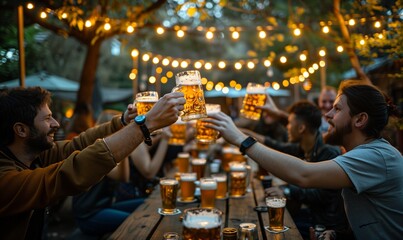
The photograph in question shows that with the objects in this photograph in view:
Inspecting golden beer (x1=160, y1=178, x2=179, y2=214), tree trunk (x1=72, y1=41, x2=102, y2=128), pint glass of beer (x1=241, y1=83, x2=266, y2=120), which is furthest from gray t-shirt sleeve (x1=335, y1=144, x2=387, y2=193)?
tree trunk (x1=72, y1=41, x2=102, y2=128)

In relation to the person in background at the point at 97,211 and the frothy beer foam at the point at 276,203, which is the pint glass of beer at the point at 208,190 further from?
the person in background at the point at 97,211

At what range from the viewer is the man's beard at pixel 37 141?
2035 millimetres

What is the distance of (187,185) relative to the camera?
2.77m

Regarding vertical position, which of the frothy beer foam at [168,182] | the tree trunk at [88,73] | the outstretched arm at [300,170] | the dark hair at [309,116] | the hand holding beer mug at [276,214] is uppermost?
the tree trunk at [88,73]

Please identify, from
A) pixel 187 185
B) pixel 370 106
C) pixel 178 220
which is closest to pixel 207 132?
pixel 187 185

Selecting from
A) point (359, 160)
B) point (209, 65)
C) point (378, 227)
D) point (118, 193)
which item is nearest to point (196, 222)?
point (359, 160)

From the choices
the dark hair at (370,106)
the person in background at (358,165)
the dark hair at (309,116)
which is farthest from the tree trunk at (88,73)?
the dark hair at (370,106)

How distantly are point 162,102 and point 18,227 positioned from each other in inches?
36.2

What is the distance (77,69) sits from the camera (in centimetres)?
1734

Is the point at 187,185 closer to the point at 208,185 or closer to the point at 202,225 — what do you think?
the point at 208,185

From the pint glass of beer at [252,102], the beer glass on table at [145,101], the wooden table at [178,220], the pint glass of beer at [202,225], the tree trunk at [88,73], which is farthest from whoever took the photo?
the tree trunk at [88,73]

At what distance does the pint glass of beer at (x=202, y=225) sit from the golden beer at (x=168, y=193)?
0.90 meters

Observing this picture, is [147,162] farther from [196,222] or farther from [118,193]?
[196,222]

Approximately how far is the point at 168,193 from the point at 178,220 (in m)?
0.21
